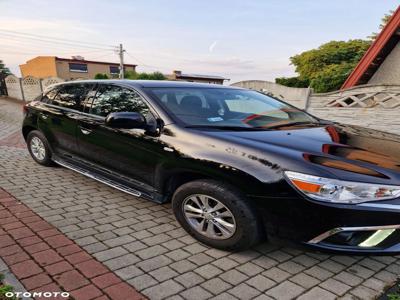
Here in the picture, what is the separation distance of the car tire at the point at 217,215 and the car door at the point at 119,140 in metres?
0.48

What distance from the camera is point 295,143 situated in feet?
8.90

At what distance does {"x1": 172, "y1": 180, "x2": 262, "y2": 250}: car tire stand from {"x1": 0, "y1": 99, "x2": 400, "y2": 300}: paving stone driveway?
15 cm

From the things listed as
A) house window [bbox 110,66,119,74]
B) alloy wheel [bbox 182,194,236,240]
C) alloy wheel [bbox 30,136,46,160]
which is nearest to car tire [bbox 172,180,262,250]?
alloy wheel [bbox 182,194,236,240]

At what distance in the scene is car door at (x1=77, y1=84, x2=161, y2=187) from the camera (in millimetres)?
3287

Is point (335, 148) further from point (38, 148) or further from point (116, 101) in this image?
point (38, 148)

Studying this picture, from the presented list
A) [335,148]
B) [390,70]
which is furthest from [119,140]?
[390,70]

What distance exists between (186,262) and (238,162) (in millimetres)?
982

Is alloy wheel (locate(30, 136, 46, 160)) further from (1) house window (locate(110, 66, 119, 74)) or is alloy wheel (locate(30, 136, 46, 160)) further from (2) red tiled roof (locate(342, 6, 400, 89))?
(1) house window (locate(110, 66, 119, 74))

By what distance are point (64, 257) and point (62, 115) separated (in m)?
2.33

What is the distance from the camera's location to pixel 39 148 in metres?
5.28

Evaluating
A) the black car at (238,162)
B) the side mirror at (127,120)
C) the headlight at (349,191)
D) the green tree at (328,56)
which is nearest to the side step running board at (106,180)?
the black car at (238,162)

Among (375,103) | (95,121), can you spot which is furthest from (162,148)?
(375,103)

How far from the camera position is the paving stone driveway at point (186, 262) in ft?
8.00

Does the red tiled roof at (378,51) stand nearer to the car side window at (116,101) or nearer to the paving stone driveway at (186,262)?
the paving stone driveway at (186,262)
